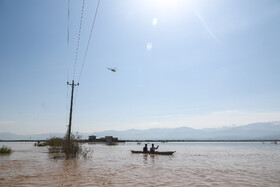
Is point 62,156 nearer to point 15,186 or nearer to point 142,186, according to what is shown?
point 15,186

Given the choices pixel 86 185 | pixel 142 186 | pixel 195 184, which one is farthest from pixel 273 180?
pixel 86 185

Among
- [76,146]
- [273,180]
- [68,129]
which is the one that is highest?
[68,129]

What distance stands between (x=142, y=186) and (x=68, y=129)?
48.3 ft

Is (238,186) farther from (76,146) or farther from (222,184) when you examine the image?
(76,146)

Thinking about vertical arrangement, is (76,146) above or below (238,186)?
above

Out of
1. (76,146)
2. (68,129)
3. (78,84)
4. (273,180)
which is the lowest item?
(273,180)

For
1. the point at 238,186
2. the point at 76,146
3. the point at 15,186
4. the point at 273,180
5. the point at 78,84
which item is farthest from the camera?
the point at 78,84

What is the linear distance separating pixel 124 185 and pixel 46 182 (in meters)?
4.07

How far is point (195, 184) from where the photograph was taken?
34.1 ft

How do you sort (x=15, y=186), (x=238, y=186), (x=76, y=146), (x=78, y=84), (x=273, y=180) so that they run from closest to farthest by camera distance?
(x=15, y=186), (x=238, y=186), (x=273, y=180), (x=76, y=146), (x=78, y=84)

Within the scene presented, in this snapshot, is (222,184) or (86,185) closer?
(86,185)

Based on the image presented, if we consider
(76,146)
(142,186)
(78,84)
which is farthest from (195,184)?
(78,84)

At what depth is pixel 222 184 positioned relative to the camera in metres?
10.4

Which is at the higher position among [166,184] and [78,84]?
[78,84]
